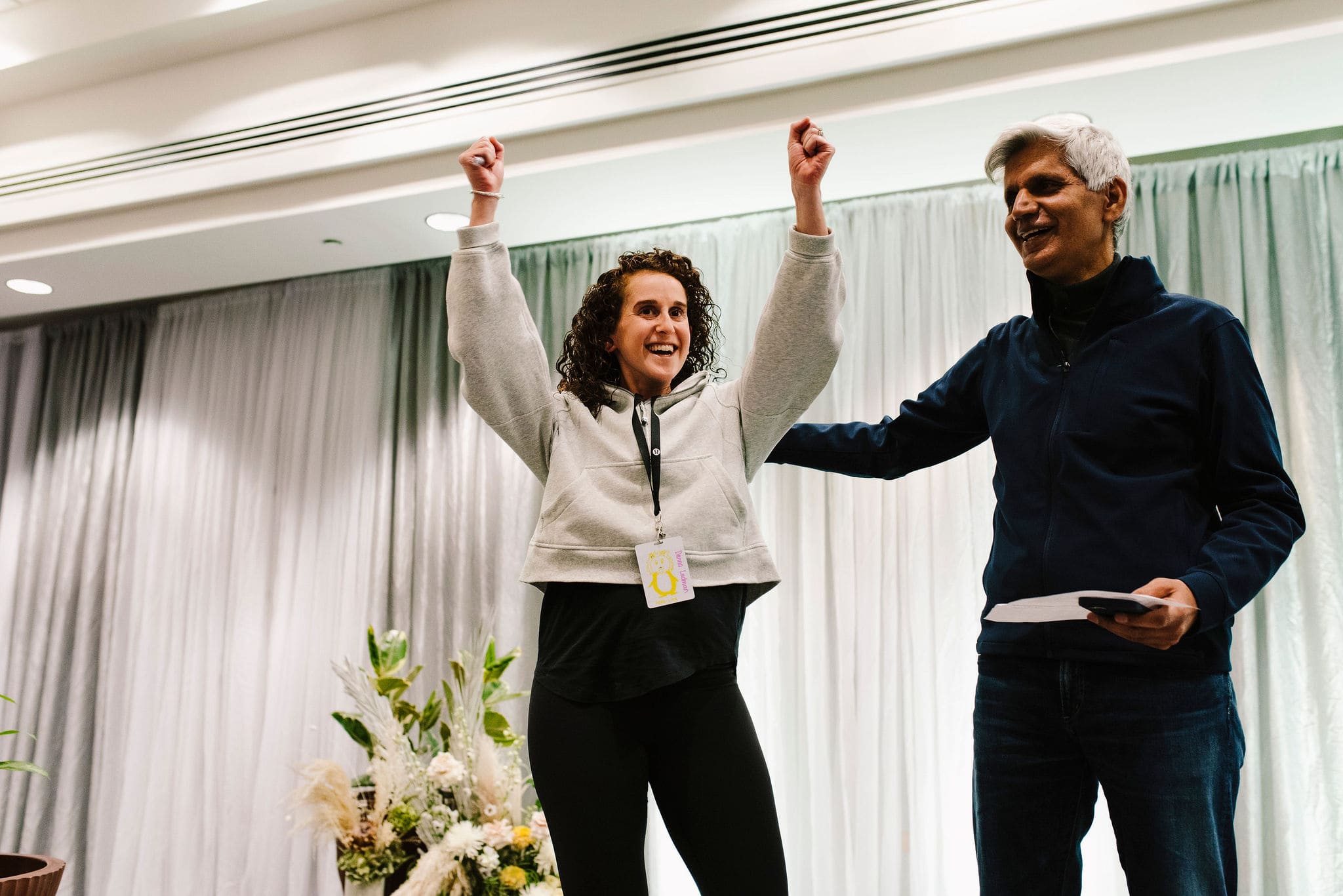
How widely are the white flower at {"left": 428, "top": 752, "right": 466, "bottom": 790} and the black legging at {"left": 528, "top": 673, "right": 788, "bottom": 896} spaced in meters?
1.40

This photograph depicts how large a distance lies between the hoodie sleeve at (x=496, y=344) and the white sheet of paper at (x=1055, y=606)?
692 millimetres

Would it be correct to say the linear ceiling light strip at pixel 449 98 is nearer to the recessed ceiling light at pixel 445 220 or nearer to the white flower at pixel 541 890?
the recessed ceiling light at pixel 445 220

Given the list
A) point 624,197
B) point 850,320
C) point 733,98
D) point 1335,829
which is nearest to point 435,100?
point 624,197

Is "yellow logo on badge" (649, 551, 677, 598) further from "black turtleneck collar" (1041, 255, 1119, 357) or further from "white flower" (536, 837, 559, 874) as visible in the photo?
"white flower" (536, 837, 559, 874)

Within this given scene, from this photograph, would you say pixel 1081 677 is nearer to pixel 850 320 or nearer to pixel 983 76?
pixel 983 76

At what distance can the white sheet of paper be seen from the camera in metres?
1.06

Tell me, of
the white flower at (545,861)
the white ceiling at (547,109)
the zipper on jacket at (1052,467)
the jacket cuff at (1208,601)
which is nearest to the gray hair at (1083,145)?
the zipper on jacket at (1052,467)

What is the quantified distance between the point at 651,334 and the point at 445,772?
5.38ft

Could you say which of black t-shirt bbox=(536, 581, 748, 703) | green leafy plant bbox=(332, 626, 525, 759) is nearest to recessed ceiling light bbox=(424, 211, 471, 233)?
green leafy plant bbox=(332, 626, 525, 759)

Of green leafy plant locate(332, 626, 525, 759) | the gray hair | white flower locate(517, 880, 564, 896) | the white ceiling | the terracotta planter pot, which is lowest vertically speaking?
white flower locate(517, 880, 564, 896)

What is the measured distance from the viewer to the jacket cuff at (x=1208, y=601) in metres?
1.12

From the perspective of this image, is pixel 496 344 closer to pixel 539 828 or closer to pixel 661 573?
pixel 661 573

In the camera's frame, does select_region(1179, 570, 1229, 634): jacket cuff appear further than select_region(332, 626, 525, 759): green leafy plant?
No

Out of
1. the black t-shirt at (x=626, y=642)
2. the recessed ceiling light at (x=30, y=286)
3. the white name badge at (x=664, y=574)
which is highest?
the recessed ceiling light at (x=30, y=286)
